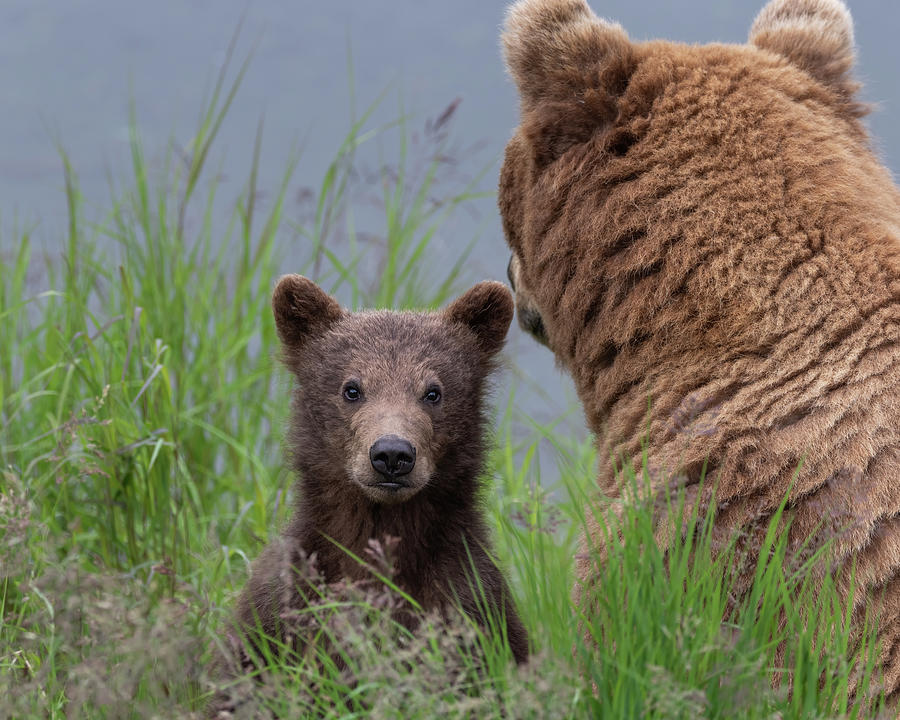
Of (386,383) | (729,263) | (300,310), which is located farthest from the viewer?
(300,310)

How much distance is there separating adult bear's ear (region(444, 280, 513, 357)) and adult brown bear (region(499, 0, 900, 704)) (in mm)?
151

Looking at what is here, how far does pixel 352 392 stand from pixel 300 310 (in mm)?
430

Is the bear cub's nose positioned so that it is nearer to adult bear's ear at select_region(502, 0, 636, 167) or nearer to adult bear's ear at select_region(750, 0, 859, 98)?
adult bear's ear at select_region(502, 0, 636, 167)

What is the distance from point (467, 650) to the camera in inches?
139

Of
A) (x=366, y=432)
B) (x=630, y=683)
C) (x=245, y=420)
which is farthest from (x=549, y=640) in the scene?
(x=245, y=420)

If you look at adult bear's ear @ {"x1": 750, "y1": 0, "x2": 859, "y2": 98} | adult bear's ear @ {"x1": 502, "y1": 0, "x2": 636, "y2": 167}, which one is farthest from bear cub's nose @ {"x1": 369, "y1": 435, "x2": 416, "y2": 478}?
adult bear's ear @ {"x1": 750, "y1": 0, "x2": 859, "y2": 98}

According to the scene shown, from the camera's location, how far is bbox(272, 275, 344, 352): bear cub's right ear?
4.36 m

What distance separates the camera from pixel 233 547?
5.41 m

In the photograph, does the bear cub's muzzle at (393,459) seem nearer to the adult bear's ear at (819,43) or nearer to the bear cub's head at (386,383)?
the bear cub's head at (386,383)

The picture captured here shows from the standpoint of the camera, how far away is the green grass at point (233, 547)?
115 inches

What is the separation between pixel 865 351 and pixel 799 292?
0.25 metres

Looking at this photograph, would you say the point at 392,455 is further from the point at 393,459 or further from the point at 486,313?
the point at 486,313

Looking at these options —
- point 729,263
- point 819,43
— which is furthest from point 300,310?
point 819,43

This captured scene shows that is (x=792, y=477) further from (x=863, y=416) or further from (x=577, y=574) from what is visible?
(x=577, y=574)
